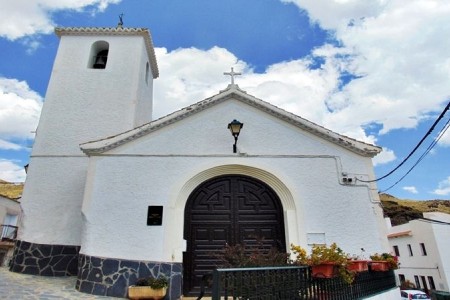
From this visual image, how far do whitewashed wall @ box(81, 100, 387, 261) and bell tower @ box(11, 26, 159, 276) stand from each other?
322 cm

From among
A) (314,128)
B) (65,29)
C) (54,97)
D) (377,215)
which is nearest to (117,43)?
(65,29)

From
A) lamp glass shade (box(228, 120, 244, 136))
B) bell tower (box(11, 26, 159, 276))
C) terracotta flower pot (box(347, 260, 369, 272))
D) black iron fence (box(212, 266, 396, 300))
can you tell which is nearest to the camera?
black iron fence (box(212, 266, 396, 300))

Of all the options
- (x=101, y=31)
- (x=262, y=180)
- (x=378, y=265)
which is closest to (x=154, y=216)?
(x=262, y=180)

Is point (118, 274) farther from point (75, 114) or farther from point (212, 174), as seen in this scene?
point (75, 114)

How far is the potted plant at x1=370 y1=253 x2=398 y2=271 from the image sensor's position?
21.7ft

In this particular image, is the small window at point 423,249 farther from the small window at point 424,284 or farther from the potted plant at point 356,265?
the potted plant at point 356,265

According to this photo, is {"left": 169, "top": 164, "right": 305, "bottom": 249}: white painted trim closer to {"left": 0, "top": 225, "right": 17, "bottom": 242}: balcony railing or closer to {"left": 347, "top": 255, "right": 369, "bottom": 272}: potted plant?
{"left": 347, "top": 255, "right": 369, "bottom": 272}: potted plant

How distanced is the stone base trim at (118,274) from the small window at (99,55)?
30.5 feet

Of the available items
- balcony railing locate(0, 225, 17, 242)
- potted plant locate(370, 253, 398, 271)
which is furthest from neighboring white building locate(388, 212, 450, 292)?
balcony railing locate(0, 225, 17, 242)

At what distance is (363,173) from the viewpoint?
873 centimetres

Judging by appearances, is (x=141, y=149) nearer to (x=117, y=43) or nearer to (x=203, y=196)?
(x=203, y=196)

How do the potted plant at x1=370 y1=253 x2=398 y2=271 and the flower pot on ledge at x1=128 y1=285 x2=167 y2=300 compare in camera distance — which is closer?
the potted plant at x1=370 y1=253 x2=398 y2=271

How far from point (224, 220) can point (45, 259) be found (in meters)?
6.76

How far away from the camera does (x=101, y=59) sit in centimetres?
1382
